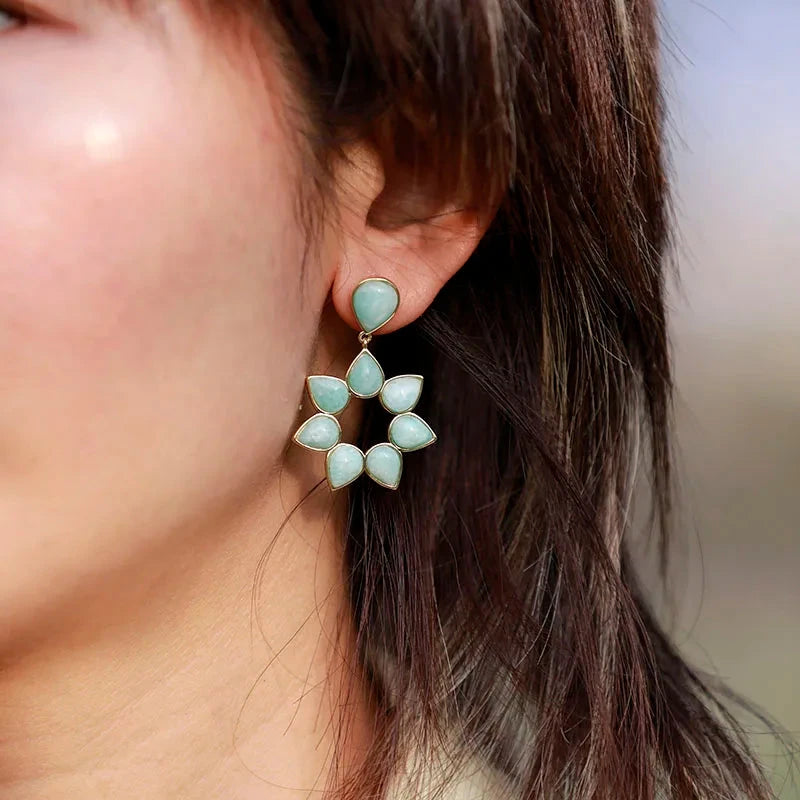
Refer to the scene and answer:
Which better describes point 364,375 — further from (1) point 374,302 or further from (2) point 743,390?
(2) point 743,390

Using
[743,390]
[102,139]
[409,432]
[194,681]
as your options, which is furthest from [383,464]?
[743,390]

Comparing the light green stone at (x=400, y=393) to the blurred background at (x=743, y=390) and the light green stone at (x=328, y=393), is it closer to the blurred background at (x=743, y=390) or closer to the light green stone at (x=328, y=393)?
the light green stone at (x=328, y=393)

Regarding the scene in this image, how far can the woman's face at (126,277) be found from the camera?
666 mm

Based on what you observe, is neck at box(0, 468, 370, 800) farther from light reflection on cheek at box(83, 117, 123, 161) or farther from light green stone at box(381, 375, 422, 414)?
light reflection on cheek at box(83, 117, 123, 161)

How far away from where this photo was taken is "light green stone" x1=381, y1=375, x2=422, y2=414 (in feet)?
2.81

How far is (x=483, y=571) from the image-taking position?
0.99 m

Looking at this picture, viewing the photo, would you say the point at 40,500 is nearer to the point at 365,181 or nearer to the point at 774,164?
the point at 365,181


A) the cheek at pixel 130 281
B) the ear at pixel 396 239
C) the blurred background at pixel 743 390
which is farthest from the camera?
the blurred background at pixel 743 390

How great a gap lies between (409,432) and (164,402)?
9.1 inches

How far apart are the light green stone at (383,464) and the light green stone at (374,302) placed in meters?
0.11

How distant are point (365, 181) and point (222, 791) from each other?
53 cm

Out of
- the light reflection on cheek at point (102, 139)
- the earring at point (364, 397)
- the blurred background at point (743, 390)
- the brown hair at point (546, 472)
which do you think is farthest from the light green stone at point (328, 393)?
the blurred background at point (743, 390)

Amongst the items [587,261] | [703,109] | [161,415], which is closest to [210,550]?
[161,415]

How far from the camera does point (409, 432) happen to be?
2.85 ft
